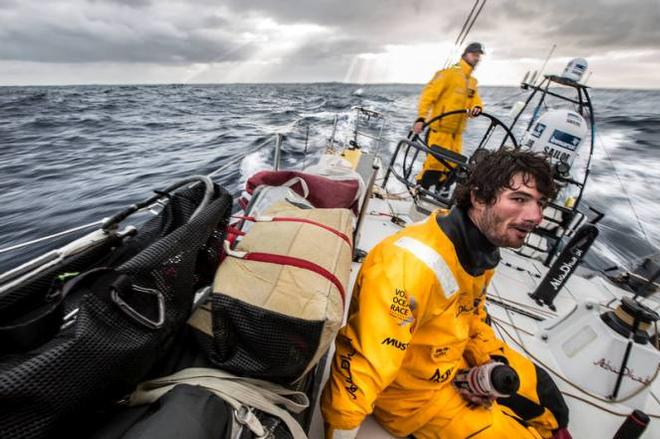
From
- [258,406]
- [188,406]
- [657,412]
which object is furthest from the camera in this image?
[657,412]

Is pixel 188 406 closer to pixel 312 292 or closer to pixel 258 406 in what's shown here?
pixel 258 406

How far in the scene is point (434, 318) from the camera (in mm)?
1137

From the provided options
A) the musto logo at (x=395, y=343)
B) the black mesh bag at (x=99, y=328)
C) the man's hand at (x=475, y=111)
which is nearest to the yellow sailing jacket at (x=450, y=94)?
the man's hand at (x=475, y=111)

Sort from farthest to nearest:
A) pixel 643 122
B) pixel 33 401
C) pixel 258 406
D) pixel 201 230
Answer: pixel 643 122 < pixel 201 230 < pixel 258 406 < pixel 33 401

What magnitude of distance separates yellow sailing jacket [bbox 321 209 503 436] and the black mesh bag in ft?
1.80

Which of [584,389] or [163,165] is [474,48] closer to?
[584,389]

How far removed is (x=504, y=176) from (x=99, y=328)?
→ 1.40 meters

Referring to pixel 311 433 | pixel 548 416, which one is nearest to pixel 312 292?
pixel 311 433

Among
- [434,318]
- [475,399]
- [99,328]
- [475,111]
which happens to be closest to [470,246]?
[434,318]

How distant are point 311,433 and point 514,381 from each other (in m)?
0.88

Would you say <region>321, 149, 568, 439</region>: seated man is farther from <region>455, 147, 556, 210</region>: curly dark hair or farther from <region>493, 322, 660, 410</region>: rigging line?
<region>493, 322, 660, 410</region>: rigging line

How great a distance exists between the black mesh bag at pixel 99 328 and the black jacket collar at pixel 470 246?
0.88 metres

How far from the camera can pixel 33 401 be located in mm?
473

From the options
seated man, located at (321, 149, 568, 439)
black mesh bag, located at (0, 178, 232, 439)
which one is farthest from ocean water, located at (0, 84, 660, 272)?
seated man, located at (321, 149, 568, 439)
